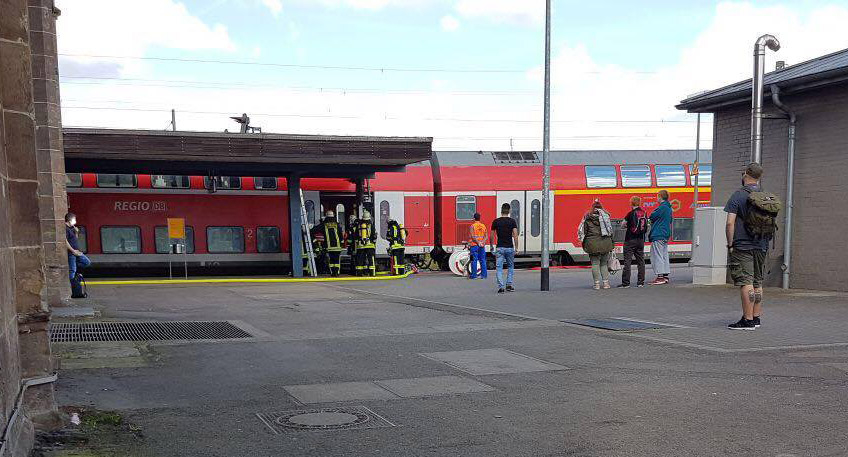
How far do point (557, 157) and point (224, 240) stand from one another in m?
12.3

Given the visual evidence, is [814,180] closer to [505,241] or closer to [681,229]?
[505,241]

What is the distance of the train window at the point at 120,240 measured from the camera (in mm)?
22406

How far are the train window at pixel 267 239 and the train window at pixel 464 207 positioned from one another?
6.40 meters

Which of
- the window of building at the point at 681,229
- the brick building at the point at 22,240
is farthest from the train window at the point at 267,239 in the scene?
the brick building at the point at 22,240

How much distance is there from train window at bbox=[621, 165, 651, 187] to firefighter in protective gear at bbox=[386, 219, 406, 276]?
908 cm

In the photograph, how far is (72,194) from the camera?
22109mm

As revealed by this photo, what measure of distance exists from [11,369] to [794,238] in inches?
543

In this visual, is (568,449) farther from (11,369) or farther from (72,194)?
(72,194)

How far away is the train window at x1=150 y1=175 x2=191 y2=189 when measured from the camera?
2302 centimetres

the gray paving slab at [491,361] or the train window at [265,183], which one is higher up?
the train window at [265,183]

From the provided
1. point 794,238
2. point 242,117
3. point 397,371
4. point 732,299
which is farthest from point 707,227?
point 242,117

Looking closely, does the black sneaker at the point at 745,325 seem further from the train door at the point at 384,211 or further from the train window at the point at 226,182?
the train window at the point at 226,182

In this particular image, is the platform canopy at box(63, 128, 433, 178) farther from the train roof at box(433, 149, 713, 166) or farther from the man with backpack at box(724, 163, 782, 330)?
the man with backpack at box(724, 163, 782, 330)

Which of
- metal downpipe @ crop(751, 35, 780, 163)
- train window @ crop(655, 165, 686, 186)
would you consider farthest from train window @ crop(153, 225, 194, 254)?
train window @ crop(655, 165, 686, 186)
